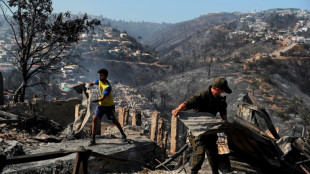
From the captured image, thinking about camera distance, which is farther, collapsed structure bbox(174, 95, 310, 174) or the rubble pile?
the rubble pile

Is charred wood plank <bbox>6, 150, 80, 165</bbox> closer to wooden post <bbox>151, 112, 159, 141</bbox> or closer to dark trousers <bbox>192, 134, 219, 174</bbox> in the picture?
dark trousers <bbox>192, 134, 219, 174</bbox>

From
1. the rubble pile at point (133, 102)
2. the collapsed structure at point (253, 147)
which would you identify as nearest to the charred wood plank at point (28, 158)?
the collapsed structure at point (253, 147)

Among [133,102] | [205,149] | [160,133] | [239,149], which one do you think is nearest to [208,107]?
[205,149]

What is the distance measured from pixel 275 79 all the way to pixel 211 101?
188ft

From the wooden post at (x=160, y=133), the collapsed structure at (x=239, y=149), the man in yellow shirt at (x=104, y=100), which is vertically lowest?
the wooden post at (x=160, y=133)

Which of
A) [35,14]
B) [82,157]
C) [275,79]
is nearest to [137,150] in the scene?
[82,157]

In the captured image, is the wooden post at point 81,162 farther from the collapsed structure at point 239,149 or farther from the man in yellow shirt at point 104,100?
the man in yellow shirt at point 104,100

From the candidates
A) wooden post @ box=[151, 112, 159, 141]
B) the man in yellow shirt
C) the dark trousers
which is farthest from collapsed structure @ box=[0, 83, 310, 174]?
wooden post @ box=[151, 112, 159, 141]

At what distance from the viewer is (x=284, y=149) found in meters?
4.24

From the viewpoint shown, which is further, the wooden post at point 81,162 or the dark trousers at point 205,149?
the dark trousers at point 205,149

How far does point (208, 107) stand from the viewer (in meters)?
3.58

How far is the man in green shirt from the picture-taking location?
11.4ft

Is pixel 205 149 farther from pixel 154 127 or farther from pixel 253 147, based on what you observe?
pixel 154 127

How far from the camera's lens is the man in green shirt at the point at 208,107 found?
3.48 metres
